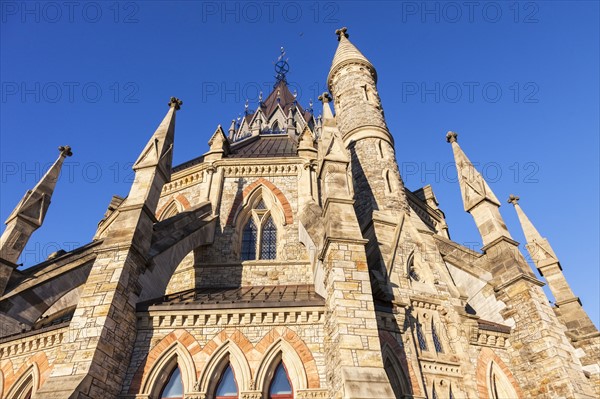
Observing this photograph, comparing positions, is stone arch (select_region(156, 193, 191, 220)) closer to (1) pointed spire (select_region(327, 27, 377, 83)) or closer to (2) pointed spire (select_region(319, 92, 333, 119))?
(2) pointed spire (select_region(319, 92, 333, 119))

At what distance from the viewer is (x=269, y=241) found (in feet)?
50.2

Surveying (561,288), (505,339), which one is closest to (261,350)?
(505,339)

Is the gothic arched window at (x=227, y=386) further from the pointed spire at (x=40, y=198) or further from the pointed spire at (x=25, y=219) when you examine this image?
the pointed spire at (x=40, y=198)

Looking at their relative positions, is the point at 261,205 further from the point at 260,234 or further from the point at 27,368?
the point at 27,368

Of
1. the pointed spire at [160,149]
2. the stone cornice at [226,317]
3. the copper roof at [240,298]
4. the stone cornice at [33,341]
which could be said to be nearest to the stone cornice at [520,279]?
the copper roof at [240,298]

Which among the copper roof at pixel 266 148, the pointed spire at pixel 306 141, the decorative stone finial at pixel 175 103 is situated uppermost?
the copper roof at pixel 266 148

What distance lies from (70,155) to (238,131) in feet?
77.8

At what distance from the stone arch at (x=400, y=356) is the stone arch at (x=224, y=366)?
329cm

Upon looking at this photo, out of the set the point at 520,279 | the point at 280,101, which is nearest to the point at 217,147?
the point at 520,279

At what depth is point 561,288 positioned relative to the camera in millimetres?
15914

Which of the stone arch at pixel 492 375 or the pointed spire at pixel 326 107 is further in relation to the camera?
the pointed spire at pixel 326 107

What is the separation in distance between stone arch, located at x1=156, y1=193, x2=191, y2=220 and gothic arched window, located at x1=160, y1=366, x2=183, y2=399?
27.6 feet

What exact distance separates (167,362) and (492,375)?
336 inches

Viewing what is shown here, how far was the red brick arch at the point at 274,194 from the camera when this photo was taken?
603 inches
